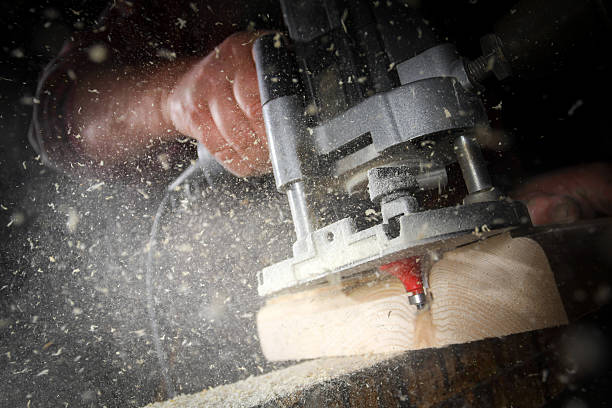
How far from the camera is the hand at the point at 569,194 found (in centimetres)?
121

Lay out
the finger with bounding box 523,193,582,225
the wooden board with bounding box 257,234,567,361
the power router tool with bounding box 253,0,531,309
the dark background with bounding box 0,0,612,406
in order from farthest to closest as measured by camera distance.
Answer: the dark background with bounding box 0,0,612,406 < the finger with bounding box 523,193,582,225 < the wooden board with bounding box 257,234,567,361 < the power router tool with bounding box 253,0,531,309

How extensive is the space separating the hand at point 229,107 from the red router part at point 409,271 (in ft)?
1.56

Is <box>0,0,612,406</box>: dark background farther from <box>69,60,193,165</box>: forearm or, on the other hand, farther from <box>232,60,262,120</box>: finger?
<box>232,60,262,120</box>: finger

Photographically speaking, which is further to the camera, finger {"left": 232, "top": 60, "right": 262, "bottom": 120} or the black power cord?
the black power cord

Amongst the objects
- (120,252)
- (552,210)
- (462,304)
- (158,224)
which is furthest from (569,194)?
(120,252)

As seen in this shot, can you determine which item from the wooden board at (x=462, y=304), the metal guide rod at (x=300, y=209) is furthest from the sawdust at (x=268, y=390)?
the metal guide rod at (x=300, y=209)

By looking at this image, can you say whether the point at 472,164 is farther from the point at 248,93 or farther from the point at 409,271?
the point at 248,93

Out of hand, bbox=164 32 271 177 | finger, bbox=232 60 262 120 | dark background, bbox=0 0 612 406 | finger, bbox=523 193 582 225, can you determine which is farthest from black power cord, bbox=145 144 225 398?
finger, bbox=523 193 582 225

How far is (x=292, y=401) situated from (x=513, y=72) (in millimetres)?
703

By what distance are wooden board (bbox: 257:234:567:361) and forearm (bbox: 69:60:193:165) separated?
0.93 metres

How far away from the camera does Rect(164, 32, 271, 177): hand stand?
3.04 feet

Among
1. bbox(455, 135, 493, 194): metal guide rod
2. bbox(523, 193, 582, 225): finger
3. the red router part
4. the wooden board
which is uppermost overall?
bbox(455, 135, 493, 194): metal guide rod

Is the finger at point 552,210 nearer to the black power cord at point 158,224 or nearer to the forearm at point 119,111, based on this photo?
the black power cord at point 158,224

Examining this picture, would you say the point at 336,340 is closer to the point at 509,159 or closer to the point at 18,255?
the point at 509,159
